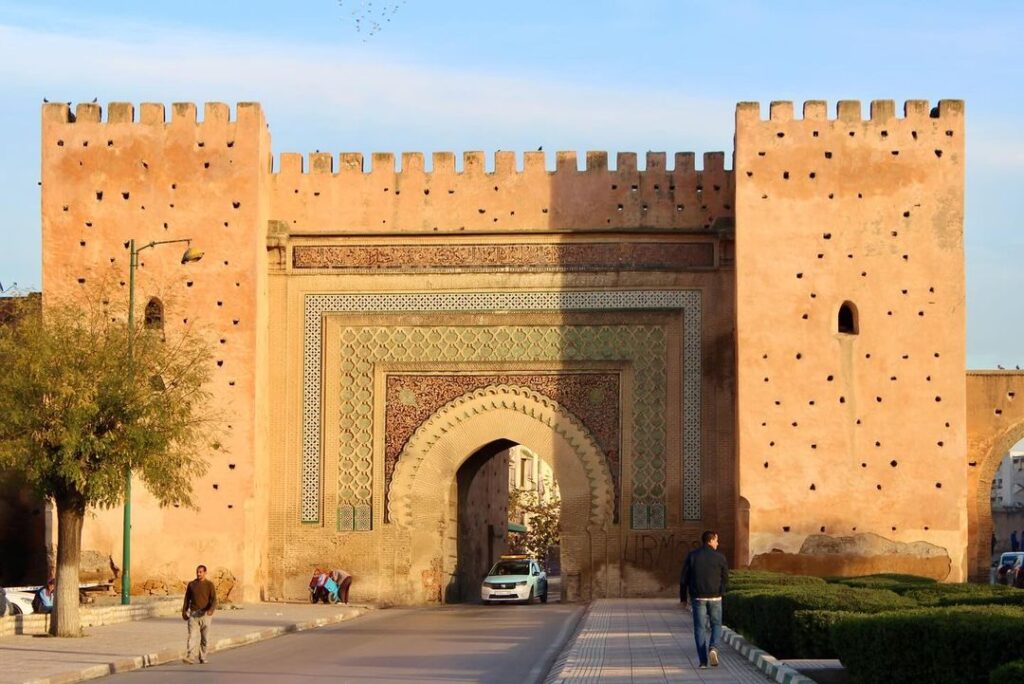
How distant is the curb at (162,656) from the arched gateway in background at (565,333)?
3.69 m

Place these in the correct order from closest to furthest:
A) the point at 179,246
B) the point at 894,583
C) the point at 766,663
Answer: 1. the point at 766,663
2. the point at 894,583
3. the point at 179,246

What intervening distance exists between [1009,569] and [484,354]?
10.4 metres

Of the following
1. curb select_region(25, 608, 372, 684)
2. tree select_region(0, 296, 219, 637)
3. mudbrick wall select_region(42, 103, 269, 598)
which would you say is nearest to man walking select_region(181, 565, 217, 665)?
curb select_region(25, 608, 372, 684)

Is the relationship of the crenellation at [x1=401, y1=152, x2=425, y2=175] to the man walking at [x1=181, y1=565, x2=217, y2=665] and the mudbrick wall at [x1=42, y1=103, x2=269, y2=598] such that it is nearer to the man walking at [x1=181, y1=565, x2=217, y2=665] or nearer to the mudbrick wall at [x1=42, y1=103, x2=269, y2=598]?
the mudbrick wall at [x1=42, y1=103, x2=269, y2=598]

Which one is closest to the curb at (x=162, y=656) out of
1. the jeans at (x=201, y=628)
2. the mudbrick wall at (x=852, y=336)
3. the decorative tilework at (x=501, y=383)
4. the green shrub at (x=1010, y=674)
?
the jeans at (x=201, y=628)

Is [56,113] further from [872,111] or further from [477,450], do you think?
[872,111]

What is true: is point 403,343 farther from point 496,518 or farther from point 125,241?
point 496,518

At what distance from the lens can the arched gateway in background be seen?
72.4 ft

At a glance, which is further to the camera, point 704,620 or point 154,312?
point 154,312

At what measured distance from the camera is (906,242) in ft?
73.0

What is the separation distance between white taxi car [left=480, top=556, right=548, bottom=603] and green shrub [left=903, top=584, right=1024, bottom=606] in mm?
10097

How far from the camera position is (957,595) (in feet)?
40.8

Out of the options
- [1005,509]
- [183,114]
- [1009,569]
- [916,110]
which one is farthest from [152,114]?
[1005,509]

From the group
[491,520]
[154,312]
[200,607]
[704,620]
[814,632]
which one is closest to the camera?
[814,632]
